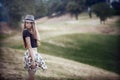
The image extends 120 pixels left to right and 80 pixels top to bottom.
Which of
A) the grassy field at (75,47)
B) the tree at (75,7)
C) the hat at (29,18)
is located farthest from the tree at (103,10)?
the hat at (29,18)

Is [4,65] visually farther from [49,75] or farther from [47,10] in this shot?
[47,10]

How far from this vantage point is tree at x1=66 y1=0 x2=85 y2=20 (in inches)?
234

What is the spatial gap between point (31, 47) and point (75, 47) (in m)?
0.85

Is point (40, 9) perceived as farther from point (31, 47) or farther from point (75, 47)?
point (75, 47)

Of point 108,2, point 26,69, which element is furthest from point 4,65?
point 108,2

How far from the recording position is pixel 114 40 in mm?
5777

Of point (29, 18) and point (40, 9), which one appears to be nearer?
point (29, 18)

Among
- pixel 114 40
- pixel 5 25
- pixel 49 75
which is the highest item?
pixel 5 25

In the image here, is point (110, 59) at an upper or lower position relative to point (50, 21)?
lower

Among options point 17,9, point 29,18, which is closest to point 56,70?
point 29,18

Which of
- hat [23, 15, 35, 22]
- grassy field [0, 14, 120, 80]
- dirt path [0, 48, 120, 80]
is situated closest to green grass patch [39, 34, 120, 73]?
grassy field [0, 14, 120, 80]

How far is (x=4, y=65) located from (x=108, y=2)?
91.0 inches

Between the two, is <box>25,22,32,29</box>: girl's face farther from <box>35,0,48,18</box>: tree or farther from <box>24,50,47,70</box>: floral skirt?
<box>24,50,47,70</box>: floral skirt

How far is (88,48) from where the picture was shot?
5848mm
